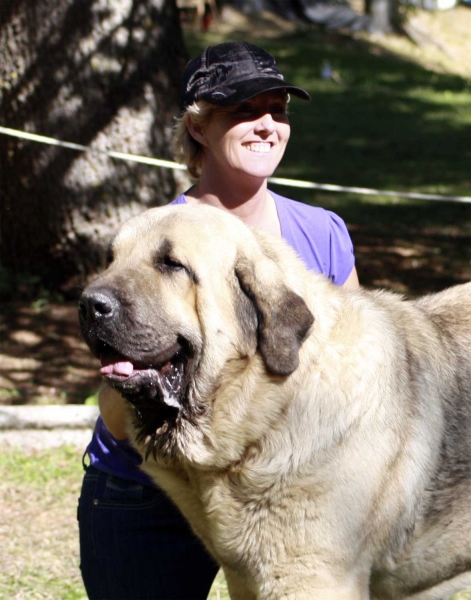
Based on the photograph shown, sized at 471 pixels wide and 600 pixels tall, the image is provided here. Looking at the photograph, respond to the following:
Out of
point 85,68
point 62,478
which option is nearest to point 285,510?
point 62,478

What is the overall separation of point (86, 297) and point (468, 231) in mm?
8536

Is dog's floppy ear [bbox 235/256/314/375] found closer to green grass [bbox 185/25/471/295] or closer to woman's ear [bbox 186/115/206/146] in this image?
woman's ear [bbox 186/115/206/146]

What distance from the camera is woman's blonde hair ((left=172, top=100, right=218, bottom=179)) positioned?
3.49m

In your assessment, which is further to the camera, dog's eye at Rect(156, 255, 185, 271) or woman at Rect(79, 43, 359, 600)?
woman at Rect(79, 43, 359, 600)

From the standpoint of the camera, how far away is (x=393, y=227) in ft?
35.1

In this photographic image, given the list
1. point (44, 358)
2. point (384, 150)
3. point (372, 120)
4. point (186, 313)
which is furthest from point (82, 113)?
point (372, 120)

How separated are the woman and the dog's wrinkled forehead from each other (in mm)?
434

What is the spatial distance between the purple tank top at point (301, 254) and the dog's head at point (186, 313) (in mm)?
568

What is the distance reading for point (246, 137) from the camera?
345 centimetres

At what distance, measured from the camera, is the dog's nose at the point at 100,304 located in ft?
8.89

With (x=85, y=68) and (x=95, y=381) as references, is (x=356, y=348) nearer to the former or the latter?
(x=95, y=381)

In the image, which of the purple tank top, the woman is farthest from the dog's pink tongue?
the purple tank top

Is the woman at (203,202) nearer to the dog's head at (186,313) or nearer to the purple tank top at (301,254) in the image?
the purple tank top at (301,254)

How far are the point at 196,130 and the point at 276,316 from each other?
1076 millimetres
